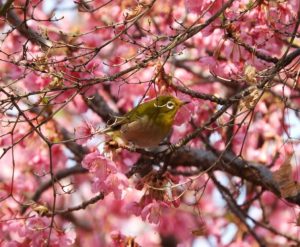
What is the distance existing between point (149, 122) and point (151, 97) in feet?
0.62

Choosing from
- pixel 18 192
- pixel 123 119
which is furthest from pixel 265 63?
pixel 18 192

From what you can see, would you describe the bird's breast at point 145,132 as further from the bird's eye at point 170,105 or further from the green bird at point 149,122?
the bird's eye at point 170,105

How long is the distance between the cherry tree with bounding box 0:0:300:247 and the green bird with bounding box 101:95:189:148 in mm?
53

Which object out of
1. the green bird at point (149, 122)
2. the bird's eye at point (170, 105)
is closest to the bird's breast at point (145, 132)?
the green bird at point (149, 122)

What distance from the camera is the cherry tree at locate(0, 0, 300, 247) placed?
322 cm

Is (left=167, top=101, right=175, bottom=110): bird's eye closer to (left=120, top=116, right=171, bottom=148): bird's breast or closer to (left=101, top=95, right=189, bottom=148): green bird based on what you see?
(left=101, top=95, right=189, bottom=148): green bird

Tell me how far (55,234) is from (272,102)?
2347mm

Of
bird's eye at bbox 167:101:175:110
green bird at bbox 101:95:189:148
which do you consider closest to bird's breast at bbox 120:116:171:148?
green bird at bbox 101:95:189:148

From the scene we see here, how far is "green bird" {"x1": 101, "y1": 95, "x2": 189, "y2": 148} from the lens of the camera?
3832 millimetres

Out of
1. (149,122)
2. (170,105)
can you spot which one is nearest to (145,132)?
(149,122)

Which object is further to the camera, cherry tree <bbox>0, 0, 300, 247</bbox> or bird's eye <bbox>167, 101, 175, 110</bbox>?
bird's eye <bbox>167, 101, 175, 110</bbox>

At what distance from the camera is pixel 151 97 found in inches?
159

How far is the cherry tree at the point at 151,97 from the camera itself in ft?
10.6

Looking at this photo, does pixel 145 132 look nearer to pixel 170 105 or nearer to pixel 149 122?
pixel 149 122
